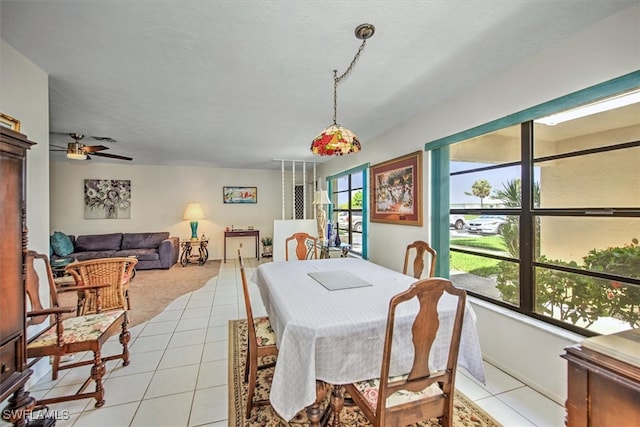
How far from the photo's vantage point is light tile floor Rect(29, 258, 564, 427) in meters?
1.68

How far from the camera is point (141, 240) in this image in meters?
6.14

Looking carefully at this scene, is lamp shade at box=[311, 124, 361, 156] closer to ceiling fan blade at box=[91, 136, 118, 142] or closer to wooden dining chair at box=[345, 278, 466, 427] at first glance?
wooden dining chair at box=[345, 278, 466, 427]

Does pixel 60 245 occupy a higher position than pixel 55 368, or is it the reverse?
pixel 60 245

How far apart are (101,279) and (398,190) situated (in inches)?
131

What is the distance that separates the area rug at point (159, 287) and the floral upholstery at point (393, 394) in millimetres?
2930

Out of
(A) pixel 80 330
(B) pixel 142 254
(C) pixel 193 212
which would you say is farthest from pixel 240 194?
(A) pixel 80 330

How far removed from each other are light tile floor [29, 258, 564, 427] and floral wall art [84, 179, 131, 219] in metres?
4.46

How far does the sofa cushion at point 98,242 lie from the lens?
18.8ft

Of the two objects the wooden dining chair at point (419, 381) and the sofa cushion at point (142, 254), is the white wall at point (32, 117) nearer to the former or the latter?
the wooden dining chair at point (419, 381)

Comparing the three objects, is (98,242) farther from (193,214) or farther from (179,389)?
(179,389)

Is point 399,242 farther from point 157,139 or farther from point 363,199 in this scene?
point 157,139

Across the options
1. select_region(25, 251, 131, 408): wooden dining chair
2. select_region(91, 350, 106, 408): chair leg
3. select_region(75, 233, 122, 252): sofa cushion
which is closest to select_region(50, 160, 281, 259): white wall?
select_region(75, 233, 122, 252): sofa cushion

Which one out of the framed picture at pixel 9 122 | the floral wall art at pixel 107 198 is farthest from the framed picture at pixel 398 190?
the floral wall art at pixel 107 198

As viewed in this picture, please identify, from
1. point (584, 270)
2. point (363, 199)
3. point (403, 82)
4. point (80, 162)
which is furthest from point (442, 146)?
point (80, 162)
